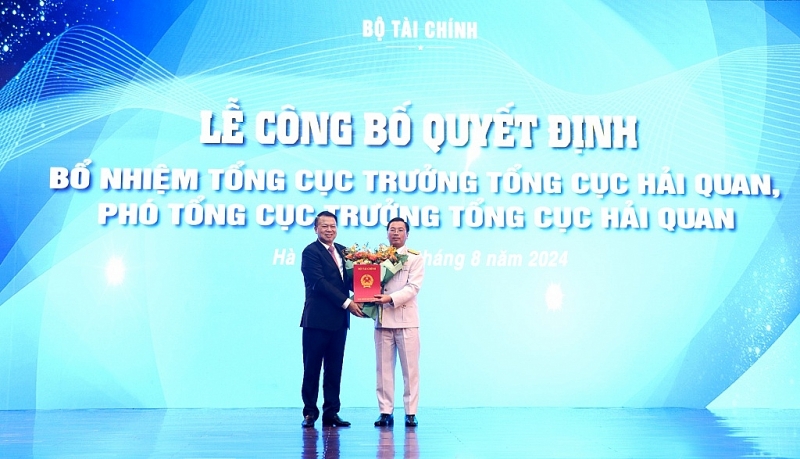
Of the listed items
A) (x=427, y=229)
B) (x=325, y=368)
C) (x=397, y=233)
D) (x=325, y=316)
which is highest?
(x=427, y=229)

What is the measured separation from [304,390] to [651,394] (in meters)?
2.56

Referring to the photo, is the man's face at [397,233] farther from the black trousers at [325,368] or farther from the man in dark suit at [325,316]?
the black trousers at [325,368]

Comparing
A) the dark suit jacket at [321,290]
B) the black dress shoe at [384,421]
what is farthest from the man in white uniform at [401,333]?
the dark suit jacket at [321,290]

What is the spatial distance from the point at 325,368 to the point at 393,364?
41cm

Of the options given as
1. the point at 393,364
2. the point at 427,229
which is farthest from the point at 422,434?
the point at 427,229

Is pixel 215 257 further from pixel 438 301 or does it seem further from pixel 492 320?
pixel 492 320

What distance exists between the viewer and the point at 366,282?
187 inches

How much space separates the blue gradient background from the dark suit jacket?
0.99m

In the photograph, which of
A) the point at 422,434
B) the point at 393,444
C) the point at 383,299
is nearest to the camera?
the point at 393,444

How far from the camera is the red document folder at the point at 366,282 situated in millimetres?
4734

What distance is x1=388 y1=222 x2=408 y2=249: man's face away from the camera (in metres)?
4.80

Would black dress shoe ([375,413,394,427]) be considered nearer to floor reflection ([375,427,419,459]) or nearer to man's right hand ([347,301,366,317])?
floor reflection ([375,427,419,459])

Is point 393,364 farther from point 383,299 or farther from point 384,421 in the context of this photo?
point 383,299

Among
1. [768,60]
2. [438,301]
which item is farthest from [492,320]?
[768,60]
